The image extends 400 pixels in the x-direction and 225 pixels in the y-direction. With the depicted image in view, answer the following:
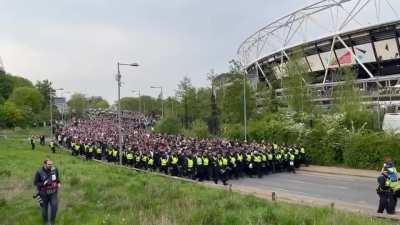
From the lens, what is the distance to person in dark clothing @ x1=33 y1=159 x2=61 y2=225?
40.9ft

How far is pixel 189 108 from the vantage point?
209 feet

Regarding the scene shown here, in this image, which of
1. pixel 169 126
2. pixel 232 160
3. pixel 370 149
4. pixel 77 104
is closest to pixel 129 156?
pixel 232 160

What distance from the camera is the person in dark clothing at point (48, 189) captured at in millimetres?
12477

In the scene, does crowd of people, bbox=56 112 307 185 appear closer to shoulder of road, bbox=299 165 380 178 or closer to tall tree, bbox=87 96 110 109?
shoulder of road, bbox=299 165 380 178

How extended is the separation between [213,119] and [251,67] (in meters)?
35.8

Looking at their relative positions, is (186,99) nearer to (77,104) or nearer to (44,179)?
(44,179)

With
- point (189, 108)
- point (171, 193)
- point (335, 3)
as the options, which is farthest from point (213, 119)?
point (171, 193)

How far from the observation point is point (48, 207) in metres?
12.7

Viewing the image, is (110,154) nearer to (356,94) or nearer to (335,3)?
(356,94)

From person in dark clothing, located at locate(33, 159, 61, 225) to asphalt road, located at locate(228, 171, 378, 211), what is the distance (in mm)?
9542

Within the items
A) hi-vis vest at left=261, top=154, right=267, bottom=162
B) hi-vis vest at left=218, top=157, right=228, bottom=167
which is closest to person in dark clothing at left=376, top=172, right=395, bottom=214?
hi-vis vest at left=218, top=157, right=228, bottom=167

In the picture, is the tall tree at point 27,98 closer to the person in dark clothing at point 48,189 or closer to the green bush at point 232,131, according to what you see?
the green bush at point 232,131

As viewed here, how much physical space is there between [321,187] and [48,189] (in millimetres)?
14443

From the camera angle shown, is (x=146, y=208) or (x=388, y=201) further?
(x=388, y=201)
